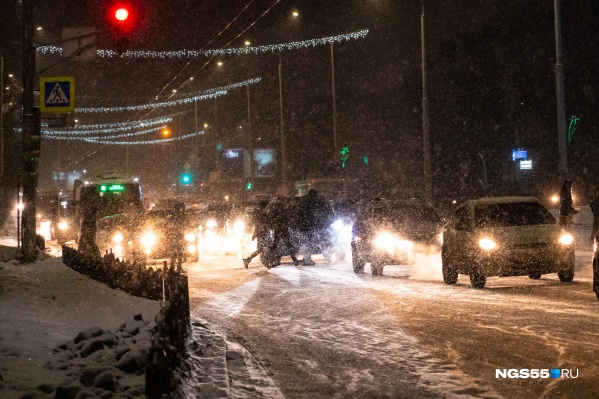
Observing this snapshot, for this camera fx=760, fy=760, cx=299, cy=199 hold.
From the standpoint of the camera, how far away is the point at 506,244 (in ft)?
48.0

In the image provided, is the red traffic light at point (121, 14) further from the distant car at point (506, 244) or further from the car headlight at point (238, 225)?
the car headlight at point (238, 225)

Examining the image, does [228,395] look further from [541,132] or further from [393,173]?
[393,173]

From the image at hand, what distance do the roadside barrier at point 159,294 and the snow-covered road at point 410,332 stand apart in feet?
2.92

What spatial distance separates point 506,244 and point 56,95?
12.1 m

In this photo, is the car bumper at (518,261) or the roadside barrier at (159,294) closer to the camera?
the roadside barrier at (159,294)

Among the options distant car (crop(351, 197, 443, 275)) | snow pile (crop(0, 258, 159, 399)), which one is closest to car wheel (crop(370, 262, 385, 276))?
distant car (crop(351, 197, 443, 275))

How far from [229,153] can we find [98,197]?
1590 inches

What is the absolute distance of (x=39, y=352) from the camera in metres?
7.65

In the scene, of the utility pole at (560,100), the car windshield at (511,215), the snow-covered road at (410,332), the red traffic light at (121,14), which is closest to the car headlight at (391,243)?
the snow-covered road at (410,332)

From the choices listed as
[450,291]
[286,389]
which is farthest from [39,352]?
[450,291]

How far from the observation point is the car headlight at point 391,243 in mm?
18125

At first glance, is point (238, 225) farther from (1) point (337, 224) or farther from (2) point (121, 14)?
(2) point (121, 14)

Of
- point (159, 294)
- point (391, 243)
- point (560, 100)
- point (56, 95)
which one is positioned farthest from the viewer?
point (560, 100)

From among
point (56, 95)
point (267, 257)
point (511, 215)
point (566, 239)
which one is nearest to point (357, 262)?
point (267, 257)
